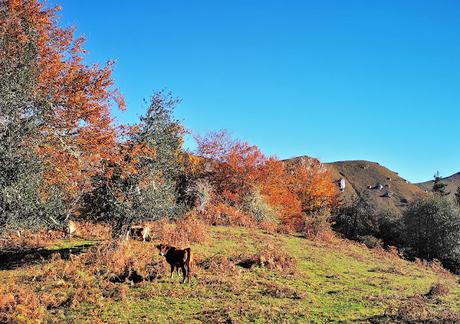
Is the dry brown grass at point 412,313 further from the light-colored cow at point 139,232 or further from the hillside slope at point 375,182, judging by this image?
the hillside slope at point 375,182

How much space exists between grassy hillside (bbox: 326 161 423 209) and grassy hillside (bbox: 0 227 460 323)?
11124 centimetres

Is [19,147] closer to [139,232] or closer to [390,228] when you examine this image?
[139,232]

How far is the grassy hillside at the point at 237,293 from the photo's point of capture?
13859 millimetres

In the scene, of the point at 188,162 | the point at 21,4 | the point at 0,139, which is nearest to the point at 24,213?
the point at 0,139

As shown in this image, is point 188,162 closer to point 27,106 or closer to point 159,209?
point 159,209

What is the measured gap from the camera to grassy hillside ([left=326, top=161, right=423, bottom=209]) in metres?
133

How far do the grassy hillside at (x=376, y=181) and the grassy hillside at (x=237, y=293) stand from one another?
111 metres

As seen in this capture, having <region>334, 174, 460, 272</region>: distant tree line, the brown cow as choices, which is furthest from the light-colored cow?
<region>334, 174, 460, 272</region>: distant tree line

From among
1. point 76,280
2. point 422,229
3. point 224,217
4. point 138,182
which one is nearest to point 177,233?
point 138,182

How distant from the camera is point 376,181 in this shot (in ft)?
491

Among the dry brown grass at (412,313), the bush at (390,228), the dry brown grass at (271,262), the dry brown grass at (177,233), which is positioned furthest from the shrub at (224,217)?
the bush at (390,228)

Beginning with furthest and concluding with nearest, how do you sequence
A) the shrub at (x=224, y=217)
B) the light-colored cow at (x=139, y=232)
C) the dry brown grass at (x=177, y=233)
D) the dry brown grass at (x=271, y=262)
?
the shrub at (x=224, y=217)
the dry brown grass at (x=177, y=233)
the light-colored cow at (x=139, y=232)
the dry brown grass at (x=271, y=262)

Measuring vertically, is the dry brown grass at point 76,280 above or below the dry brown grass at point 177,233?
below

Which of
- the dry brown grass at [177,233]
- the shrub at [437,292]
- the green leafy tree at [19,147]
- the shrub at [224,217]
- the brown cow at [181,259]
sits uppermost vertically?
the green leafy tree at [19,147]
